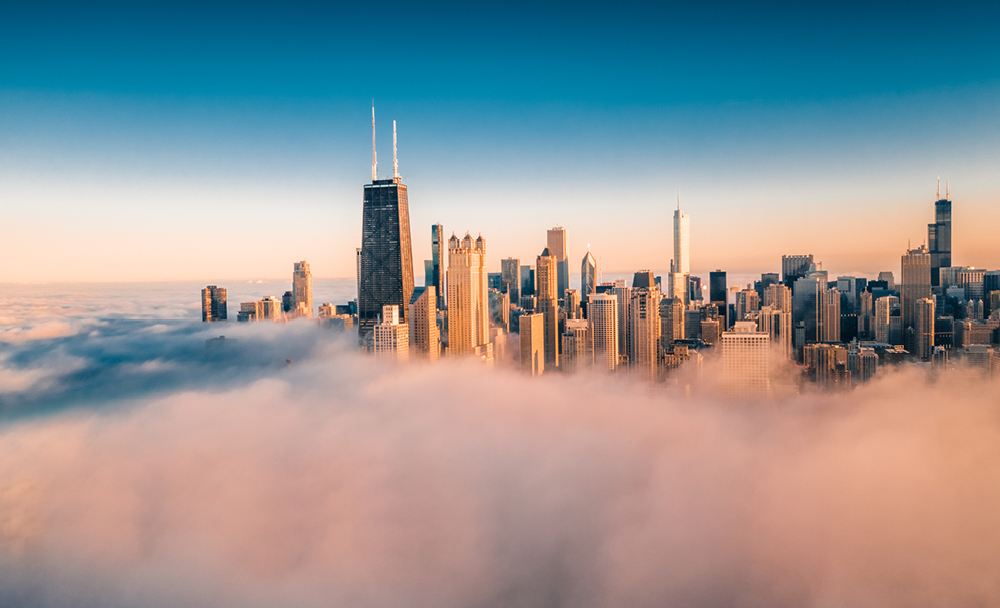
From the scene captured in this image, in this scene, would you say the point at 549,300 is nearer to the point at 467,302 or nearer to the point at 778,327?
the point at 467,302

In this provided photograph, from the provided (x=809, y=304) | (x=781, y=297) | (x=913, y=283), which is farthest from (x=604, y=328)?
(x=913, y=283)

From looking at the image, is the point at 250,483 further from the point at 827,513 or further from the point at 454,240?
the point at 454,240

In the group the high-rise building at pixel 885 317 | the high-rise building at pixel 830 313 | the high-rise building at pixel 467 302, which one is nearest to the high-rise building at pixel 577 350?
the high-rise building at pixel 467 302

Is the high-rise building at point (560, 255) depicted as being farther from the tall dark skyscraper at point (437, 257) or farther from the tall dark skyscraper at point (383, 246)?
the tall dark skyscraper at point (383, 246)

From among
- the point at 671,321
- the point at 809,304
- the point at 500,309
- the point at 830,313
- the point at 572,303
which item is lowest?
the point at 671,321

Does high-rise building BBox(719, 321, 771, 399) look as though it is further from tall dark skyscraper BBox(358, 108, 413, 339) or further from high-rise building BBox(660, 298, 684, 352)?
tall dark skyscraper BBox(358, 108, 413, 339)

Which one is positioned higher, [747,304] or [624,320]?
[747,304]

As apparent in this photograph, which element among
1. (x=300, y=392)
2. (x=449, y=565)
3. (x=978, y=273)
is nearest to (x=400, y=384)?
(x=300, y=392)
